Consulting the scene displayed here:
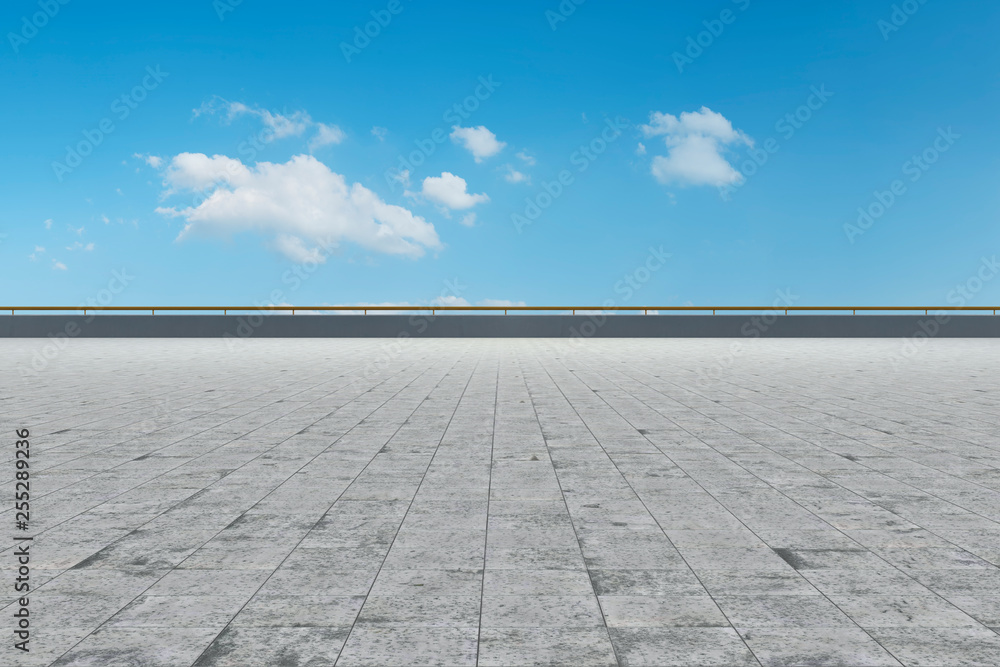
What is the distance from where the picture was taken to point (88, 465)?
20.6ft

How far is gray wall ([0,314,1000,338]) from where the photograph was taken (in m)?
33.4

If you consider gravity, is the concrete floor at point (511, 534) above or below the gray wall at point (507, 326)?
below

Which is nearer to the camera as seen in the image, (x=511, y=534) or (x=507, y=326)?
(x=511, y=534)

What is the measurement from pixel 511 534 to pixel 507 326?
2944 centimetres

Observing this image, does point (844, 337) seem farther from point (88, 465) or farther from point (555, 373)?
point (88, 465)

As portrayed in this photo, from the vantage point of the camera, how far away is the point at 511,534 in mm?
4297

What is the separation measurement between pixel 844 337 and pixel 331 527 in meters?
34.2

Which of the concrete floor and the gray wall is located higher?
the gray wall

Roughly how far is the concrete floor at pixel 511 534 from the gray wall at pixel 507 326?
23477 mm

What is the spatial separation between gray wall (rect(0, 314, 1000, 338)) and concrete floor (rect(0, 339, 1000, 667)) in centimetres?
2348

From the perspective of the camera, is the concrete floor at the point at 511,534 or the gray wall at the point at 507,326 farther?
the gray wall at the point at 507,326

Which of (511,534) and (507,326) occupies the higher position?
(507,326)

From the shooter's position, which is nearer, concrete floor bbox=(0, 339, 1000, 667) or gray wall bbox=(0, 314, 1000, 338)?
concrete floor bbox=(0, 339, 1000, 667)

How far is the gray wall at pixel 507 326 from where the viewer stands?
33375 millimetres
